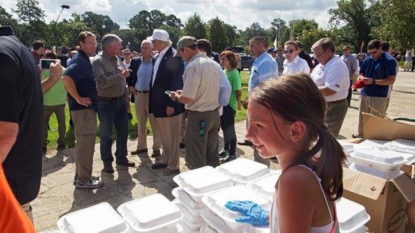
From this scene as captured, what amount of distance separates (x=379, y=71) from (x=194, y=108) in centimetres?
370

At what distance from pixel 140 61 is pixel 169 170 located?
7.86 feet

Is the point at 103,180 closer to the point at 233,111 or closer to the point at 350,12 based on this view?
the point at 233,111

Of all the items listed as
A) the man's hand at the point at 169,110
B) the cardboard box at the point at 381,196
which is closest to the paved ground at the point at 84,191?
the man's hand at the point at 169,110

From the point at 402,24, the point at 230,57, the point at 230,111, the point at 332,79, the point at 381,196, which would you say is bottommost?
the point at 381,196

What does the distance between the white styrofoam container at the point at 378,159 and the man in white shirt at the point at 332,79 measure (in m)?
1.49

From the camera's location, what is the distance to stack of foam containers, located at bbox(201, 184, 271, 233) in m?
1.95

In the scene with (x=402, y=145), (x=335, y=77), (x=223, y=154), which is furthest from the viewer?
(x=223, y=154)

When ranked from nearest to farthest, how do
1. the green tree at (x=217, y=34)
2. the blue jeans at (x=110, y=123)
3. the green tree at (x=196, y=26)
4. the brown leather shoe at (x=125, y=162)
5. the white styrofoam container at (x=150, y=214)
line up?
the white styrofoam container at (x=150, y=214)
the blue jeans at (x=110, y=123)
the brown leather shoe at (x=125, y=162)
the green tree at (x=217, y=34)
the green tree at (x=196, y=26)

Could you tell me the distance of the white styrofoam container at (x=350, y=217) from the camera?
199cm

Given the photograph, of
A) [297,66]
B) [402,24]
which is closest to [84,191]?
[297,66]

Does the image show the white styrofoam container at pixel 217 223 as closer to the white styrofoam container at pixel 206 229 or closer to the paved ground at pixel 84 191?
the white styrofoam container at pixel 206 229

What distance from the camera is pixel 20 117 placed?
1.81 meters

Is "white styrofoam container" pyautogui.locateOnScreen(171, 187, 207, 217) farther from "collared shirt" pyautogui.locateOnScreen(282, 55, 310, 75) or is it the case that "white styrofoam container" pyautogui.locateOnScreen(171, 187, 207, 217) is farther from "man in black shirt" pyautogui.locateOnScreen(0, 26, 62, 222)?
"collared shirt" pyautogui.locateOnScreen(282, 55, 310, 75)

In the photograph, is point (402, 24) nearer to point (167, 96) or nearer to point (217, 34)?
point (167, 96)
